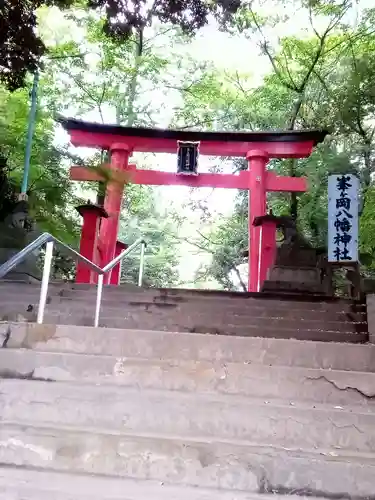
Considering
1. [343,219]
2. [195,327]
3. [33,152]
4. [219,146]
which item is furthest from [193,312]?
[33,152]

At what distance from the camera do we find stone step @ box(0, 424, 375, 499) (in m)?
1.94

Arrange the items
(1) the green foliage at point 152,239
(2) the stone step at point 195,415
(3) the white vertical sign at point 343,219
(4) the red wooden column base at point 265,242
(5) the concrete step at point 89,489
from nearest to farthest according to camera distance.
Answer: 1. (5) the concrete step at point 89,489
2. (2) the stone step at point 195,415
3. (3) the white vertical sign at point 343,219
4. (4) the red wooden column base at point 265,242
5. (1) the green foliage at point 152,239

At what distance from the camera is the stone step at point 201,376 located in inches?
98.3

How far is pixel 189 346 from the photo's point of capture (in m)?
2.87

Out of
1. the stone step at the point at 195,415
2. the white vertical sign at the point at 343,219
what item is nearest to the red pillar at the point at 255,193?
the white vertical sign at the point at 343,219

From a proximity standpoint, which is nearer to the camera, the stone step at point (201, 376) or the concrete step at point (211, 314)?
the stone step at point (201, 376)

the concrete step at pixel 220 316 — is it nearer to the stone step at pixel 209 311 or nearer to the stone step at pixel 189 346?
the stone step at pixel 209 311

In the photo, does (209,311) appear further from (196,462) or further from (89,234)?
(89,234)

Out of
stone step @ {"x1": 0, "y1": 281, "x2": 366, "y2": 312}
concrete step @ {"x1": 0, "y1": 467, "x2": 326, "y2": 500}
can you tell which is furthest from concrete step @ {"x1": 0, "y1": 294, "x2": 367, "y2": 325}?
concrete step @ {"x1": 0, "y1": 467, "x2": 326, "y2": 500}

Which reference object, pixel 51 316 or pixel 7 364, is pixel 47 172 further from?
pixel 7 364

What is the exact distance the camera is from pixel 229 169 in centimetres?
1552

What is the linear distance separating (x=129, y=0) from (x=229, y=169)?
427 inches

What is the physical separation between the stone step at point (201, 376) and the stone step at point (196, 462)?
0.42 meters

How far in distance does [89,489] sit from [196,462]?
47 centimetres
